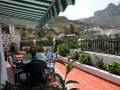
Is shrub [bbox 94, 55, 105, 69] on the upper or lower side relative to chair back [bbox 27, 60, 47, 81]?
lower

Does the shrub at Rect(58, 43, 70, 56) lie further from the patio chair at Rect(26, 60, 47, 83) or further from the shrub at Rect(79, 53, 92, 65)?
the patio chair at Rect(26, 60, 47, 83)

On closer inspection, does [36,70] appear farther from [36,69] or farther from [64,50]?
[64,50]

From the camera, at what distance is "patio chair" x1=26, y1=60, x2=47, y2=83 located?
938cm

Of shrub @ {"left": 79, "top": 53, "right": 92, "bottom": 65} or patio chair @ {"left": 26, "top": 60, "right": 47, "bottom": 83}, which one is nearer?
patio chair @ {"left": 26, "top": 60, "right": 47, "bottom": 83}

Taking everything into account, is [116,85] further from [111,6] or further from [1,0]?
[111,6]

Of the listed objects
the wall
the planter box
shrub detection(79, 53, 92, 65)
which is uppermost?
the wall

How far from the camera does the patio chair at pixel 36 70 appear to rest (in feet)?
30.8

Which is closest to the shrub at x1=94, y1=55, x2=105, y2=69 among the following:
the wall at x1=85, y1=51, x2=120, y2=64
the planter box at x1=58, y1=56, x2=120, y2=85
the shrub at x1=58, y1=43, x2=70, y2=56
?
the wall at x1=85, y1=51, x2=120, y2=64

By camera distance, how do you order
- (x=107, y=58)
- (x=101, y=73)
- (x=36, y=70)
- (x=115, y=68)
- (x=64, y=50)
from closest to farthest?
(x=36, y=70) → (x=115, y=68) → (x=101, y=73) → (x=107, y=58) → (x=64, y=50)

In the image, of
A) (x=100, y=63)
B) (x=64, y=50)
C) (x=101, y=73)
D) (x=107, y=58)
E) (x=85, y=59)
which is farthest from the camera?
(x=64, y=50)

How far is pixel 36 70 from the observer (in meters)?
9.52

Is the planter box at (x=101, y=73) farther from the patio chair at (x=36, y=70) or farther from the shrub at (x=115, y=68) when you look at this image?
the patio chair at (x=36, y=70)

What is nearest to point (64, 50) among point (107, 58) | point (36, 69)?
point (107, 58)

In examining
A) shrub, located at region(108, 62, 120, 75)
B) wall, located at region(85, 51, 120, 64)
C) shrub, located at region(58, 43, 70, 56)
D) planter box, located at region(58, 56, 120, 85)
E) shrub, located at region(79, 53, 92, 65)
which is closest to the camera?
planter box, located at region(58, 56, 120, 85)
